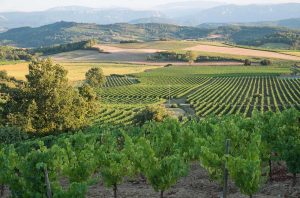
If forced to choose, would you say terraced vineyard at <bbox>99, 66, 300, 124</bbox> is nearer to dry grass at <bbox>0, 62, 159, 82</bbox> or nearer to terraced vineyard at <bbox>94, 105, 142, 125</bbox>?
terraced vineyard at <bbox>94, 105, 142, 125</bbox>

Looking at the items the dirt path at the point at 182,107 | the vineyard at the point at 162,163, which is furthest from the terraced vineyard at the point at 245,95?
the vineyard at the point at 162,163

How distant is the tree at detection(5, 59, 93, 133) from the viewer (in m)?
46.5

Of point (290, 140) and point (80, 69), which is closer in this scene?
point (290, 140)

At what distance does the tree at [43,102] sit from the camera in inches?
1832

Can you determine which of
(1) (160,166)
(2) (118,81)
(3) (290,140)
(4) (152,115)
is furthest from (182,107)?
(1) (160,166)

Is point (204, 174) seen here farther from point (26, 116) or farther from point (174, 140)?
point (26, 116)

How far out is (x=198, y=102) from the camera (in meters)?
89.1

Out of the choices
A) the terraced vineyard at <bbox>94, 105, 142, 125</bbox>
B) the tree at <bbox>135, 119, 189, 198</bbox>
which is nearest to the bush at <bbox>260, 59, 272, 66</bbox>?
the terraced vineyard at <bbox>94, 105, 142, 125</bbox>

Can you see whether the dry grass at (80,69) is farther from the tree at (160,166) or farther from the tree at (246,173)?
the tree at (246,173)

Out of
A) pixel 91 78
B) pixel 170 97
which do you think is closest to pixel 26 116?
pixel 170 97

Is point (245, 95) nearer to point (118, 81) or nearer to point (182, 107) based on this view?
point (182, 107)

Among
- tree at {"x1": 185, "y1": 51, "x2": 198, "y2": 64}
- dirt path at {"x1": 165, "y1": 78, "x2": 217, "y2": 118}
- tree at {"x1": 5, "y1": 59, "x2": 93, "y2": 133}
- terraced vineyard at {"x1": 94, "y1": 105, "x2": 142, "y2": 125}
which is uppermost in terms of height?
tree at {"x1": 5, "y1": 59, "x2": 93, "y2": 133}

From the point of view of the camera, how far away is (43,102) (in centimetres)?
4662

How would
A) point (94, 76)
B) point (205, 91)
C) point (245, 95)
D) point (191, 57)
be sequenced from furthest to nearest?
point (191, 57) < point (94, 76) < point (205, 91) < point (245, 95)
